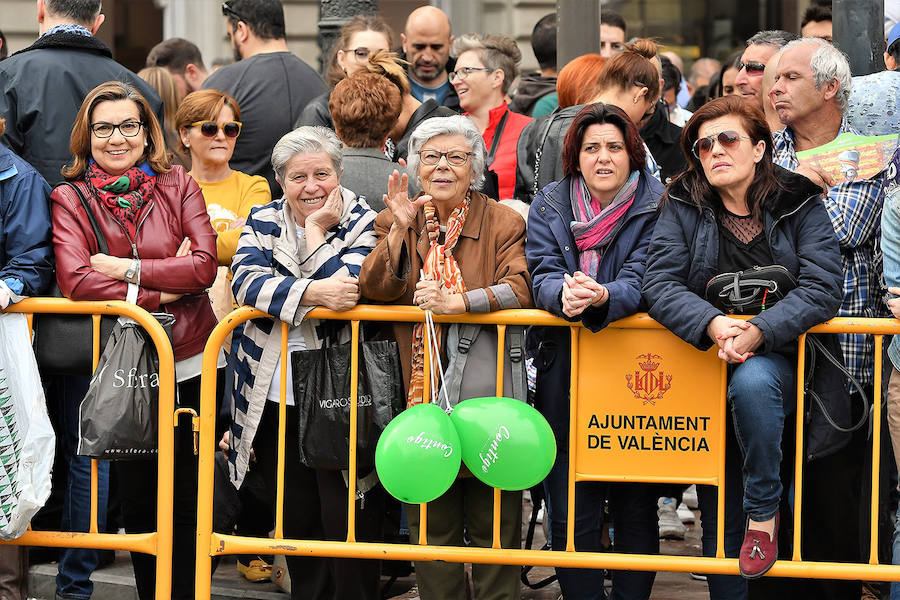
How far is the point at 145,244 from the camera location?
18.2 ft

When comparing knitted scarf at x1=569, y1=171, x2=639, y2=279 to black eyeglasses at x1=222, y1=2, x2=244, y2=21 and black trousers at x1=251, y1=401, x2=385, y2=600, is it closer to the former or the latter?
black trousers at x1=251, y1=401, x2=385, y2=600

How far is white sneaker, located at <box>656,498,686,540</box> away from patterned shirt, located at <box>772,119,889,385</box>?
6.37 ft

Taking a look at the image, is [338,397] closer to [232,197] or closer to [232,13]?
[232,197]

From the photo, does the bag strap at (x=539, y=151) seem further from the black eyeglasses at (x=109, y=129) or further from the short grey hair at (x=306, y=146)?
the black eyeglasses at (x=109, y=129)

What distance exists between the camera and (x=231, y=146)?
21.8 feet

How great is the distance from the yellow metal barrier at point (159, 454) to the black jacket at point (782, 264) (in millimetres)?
1957

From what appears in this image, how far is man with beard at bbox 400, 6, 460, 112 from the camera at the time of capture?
7855 millimetres

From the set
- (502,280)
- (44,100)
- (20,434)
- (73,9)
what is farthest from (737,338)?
(73,9)

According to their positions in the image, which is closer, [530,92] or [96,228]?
[96,228]

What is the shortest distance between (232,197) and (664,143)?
96.8 inches

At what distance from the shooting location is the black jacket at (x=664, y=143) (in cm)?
726

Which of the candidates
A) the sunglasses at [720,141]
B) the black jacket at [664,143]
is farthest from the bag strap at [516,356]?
the black jacket at [664,143]

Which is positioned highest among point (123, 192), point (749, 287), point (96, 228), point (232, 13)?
point (232, 13)

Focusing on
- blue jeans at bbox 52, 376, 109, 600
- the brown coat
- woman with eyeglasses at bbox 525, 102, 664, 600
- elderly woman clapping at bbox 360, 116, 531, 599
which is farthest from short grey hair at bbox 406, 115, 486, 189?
blue jeans at bbox 52, 376, 109, 600
